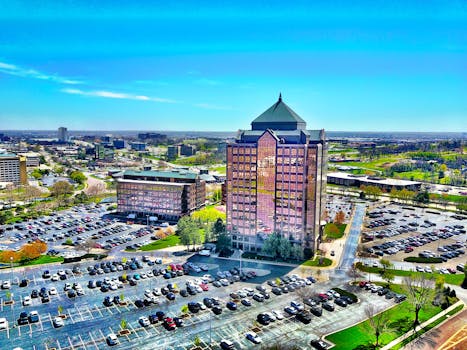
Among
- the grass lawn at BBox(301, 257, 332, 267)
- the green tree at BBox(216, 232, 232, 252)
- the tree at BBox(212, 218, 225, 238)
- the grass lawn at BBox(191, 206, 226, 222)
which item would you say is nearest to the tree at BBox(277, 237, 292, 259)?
the grass lawn at BBox(301, 257, 332, 267)

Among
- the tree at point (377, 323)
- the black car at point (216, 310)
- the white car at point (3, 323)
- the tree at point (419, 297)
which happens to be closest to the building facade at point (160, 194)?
the black car at point (216, 310)

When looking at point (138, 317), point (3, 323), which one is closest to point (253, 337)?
point (138, 317)

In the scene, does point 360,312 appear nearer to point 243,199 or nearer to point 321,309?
point 321,309

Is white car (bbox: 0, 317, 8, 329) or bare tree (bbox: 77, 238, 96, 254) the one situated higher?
bare tree (bbox: 77, 238, 96, 254)

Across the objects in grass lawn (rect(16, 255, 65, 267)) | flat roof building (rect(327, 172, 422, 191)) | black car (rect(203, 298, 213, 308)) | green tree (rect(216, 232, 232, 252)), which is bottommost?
grass lawn (rect(16, 255, 65, 267))

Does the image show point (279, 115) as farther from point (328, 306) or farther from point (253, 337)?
point (253, 337)

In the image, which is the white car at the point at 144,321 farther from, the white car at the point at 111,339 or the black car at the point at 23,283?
the black car at the point at 23,283

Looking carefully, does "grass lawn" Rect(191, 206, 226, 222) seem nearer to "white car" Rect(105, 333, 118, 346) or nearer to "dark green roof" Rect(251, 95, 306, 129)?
"dark green roof" Rect(251, 95, 306, 129)
